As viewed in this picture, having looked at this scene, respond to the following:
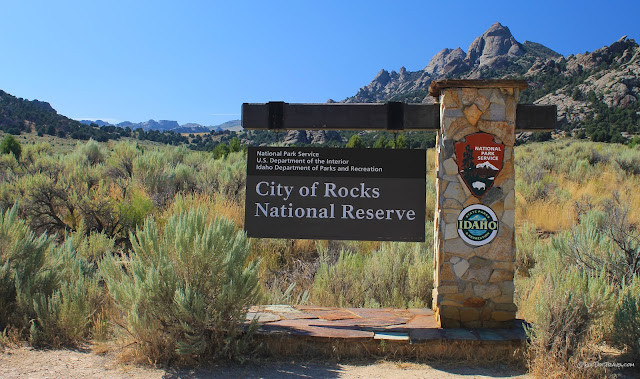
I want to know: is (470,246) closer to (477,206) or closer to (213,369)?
(477,206)

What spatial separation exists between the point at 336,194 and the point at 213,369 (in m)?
2.16

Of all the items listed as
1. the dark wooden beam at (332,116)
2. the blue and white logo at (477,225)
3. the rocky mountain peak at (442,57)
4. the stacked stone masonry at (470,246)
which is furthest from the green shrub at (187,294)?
the rocky mountain peak at (442,57)

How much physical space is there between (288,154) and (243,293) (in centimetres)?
170

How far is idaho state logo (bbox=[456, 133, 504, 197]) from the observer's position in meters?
4.83

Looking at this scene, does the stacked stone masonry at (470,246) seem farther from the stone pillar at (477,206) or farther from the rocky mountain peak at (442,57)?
the rocky mountain peak at (442,57)

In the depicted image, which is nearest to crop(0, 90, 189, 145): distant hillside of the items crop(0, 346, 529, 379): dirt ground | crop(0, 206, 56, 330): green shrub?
crop(0, 206, 56, 330): green shrub

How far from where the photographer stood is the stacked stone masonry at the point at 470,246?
4.84m

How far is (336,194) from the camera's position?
531 centimetres

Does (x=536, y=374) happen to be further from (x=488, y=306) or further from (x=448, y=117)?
(x=448, y=117)

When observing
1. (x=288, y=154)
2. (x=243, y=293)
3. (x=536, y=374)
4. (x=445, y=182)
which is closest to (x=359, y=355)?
(x=243, y=293)

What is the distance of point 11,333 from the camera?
182 inches

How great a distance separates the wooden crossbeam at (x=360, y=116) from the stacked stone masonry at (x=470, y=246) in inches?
10.3

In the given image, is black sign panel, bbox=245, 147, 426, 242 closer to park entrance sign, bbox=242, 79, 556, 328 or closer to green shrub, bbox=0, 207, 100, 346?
park entrance sign, bbox=242, 79, 556, 328

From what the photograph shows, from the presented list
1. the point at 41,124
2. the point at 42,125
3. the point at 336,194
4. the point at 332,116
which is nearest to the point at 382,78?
the point at 41,124
